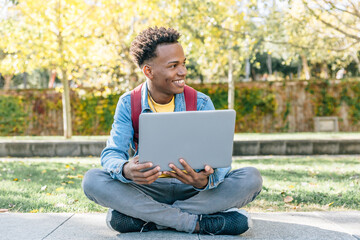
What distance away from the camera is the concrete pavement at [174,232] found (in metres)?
2.85

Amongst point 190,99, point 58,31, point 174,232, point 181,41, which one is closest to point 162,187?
point 174,232

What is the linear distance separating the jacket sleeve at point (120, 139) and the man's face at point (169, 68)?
30 centimetres

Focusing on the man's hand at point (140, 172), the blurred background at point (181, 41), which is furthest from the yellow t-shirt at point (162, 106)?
the blurred background at point (181, 41)

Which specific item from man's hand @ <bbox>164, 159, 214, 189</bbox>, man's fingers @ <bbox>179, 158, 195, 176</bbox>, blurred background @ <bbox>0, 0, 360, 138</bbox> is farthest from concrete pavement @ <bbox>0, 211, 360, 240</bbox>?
blurred background @ <bbox>0, 0, 360, 138</bbox>

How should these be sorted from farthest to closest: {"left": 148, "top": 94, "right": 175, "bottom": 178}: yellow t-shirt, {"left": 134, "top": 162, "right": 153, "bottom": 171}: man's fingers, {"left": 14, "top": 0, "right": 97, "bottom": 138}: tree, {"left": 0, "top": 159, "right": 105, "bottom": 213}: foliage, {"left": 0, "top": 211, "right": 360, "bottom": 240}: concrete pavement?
{"left": 14, "top": 0, "right": 97, "bottom": 138}: tree, {"left": 0, "top": 159, "right": 105, "bottom": 213}: foliage, {"left": 148, "top": 94, "right": 175, "bottom": 178}: yellow t-shirt, {"left": 0, "top": 211, "right": 360, "bottom": 240}: concrete pavement, {"left": 134, "top": 162, "right": 153, "bottom": 171}: man's fingers

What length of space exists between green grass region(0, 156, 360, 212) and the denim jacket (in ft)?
3.65

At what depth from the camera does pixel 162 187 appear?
310cm

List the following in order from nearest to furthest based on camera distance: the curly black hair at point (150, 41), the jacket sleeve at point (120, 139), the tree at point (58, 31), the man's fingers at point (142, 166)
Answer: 1. the man's fingers at point (142, 166)
2. the jacket sleeve at point (120, 139)
3. the curly black hair at point (150, 41)
4. the tree at point (58, 31)

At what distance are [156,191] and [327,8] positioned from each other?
7203 mm

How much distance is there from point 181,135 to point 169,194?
0.69 m

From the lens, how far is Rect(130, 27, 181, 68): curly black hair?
310 cm

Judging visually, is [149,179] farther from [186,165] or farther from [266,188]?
[266,188]

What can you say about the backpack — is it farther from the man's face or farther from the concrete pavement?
the concrete pavement

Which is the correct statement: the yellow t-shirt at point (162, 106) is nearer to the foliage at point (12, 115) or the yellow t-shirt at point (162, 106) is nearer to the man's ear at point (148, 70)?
the man's ear at point (148, 70)
